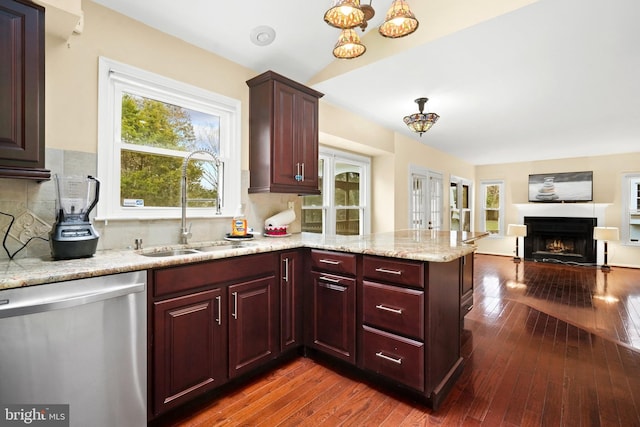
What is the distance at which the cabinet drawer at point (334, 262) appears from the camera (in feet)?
6.99

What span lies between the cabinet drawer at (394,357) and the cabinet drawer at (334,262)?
0.41m

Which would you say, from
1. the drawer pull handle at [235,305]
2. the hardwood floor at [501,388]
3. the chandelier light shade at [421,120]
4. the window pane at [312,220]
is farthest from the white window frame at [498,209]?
the drawer pull handle at [235,305]

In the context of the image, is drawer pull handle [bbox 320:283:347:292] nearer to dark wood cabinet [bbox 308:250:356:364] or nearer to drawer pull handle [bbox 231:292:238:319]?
dark wood cabinet [bbox 308:250:356:364]

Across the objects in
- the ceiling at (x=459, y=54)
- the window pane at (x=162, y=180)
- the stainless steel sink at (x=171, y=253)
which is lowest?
the stainless steel sink at (x=171, y=253)

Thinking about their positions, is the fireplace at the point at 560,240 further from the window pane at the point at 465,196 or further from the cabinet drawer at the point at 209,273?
the cabinet drawer at the point at 209,273

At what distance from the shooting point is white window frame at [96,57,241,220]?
2018mm

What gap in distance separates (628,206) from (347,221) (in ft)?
20.8

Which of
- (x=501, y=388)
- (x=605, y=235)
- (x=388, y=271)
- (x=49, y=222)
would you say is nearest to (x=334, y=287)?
(x=388, y=271)

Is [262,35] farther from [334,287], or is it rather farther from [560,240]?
[560,240]

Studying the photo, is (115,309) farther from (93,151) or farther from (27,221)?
(93,151)

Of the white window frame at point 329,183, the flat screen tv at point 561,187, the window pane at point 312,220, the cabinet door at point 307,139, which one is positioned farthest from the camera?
the flat screen tv at point 561,187

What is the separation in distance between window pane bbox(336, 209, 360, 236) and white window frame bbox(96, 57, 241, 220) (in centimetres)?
220

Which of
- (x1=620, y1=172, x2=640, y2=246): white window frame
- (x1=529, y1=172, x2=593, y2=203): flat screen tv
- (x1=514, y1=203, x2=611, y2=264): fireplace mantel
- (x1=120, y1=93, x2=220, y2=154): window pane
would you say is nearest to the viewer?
(x1=120, y1=93, x2=220, y2=154): window pane

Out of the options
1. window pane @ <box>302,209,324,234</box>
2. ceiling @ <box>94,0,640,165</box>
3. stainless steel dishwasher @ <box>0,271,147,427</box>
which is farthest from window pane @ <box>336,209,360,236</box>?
stainless steel dishwasher @ <box>0,271,147,427</box>
